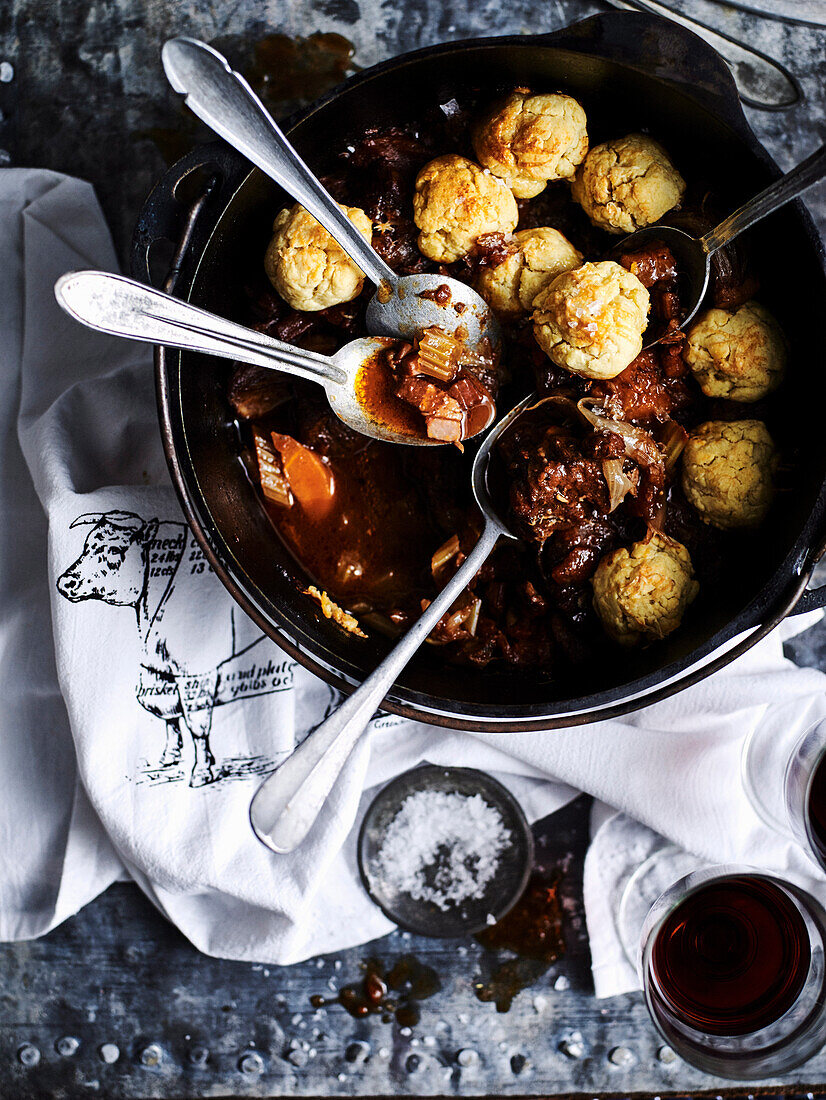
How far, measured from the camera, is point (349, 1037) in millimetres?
2385

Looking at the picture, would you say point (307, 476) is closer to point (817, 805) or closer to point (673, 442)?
point (673, 442)

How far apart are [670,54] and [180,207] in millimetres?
1030

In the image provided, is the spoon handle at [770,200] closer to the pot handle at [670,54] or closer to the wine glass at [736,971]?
the pot handle at [670,54]

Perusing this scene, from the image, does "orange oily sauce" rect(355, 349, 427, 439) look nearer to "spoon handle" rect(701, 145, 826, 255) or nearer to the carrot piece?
Result: the carrot piece

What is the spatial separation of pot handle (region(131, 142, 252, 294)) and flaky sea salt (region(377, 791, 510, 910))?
1.45 m

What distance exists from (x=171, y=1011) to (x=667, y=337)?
215 cm

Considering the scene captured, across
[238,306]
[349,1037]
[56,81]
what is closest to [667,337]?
[238,306]

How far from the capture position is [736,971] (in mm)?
2252

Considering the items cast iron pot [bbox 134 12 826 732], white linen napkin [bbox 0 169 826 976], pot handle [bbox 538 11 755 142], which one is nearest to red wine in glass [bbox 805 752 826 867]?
white linen napkin [bbox 0 169 826 976]

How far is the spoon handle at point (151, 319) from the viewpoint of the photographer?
4.68 feet

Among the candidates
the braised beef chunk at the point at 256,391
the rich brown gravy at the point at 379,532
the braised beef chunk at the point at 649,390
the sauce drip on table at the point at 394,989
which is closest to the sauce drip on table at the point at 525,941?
the sauce drip on table at the point at 394,989

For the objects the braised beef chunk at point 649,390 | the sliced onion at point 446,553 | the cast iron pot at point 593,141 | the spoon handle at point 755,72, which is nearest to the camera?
the cast iron pot at point 593,141

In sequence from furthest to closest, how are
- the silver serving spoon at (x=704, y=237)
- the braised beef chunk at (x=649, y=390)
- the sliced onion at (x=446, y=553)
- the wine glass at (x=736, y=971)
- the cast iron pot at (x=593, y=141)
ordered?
the wine glass at (x=736, y=971) < the sliced onion at (x=446, y=553) < the braised beef chunk at (x=649, y=390) < the cast iron pot at (x=593, y=141) < the silver serving spoon at (x=704, y=237)

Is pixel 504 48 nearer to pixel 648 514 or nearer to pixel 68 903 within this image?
pixel 648 514
